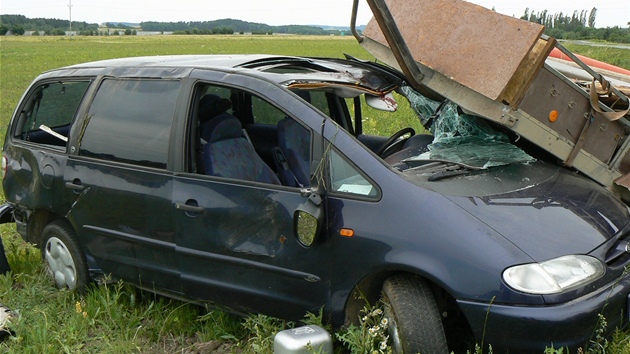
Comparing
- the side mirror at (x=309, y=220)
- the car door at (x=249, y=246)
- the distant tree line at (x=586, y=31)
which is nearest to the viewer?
the side mirror at (x=309, y=220)

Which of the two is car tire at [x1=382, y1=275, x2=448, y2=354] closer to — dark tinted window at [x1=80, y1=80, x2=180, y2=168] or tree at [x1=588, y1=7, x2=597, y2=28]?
dark tinted window at [x1=80, y1=80, x2=180, y2=168]

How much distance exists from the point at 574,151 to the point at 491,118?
23.1 inches

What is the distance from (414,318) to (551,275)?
0.65 metres

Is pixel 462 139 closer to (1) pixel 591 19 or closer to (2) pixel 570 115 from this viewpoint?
(2) pixel 570 115

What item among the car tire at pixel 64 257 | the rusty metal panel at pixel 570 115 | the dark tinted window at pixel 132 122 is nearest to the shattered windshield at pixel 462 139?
the rusty metal panel at pixel 570 115

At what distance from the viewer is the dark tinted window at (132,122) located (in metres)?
4.32

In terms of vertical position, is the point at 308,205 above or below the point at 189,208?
above

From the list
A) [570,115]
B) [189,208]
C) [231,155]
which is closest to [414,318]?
[189,208]

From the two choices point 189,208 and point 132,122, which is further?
point 132,122

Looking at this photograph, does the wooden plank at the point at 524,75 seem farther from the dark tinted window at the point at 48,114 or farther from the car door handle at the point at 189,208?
the dark tinted window at the point at 48,114

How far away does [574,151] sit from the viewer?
169 inches

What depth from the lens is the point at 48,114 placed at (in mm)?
5555

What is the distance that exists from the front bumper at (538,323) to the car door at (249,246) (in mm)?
835

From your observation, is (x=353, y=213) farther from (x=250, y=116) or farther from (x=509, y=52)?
(x=250, y=116)
